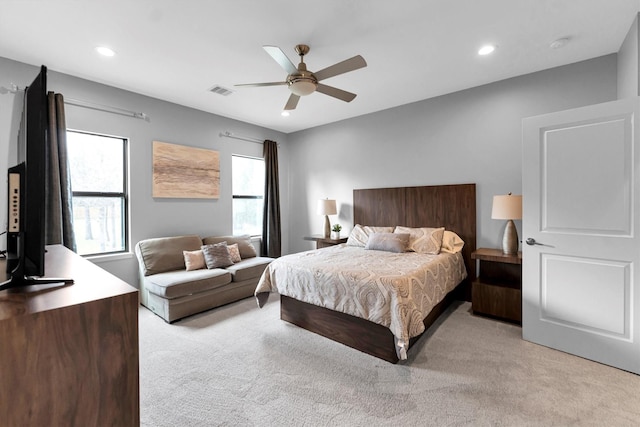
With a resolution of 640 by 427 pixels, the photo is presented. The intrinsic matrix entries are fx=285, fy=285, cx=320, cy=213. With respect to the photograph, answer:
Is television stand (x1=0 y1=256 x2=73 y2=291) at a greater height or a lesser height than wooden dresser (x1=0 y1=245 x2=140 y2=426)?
greater

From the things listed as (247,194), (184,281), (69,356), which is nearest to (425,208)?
(247,194)

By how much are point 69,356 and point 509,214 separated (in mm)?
3650

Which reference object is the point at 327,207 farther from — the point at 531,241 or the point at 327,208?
the point at 531,241

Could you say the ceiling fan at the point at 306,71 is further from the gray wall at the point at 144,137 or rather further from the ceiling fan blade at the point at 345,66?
the gray wall at the point at 144,137

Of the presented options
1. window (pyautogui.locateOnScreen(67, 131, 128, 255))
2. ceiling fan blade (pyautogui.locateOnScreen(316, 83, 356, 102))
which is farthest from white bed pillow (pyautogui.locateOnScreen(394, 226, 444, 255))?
window (pyautogui.locateOnScreen(67, 131, 128, 255))

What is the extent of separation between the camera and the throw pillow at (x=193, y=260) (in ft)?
12.3

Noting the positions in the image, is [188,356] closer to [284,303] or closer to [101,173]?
[284,303]

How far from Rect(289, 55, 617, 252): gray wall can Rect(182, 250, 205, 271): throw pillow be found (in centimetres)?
228

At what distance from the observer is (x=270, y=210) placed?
5.37 metres

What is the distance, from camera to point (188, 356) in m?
2.47

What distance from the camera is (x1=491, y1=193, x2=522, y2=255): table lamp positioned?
312 cm

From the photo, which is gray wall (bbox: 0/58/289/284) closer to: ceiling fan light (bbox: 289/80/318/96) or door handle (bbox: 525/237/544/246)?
ceiling fan light (bbox: 289/80/318/96)

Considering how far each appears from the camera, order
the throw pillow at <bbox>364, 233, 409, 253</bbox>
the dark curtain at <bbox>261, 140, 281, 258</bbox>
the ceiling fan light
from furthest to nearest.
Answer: the dark curtain at <bbox>261, 140, 281, 258</bbox> < the throw pillow at <bbox>364, 233, 409, 253</bbox> < the ceiling fan light

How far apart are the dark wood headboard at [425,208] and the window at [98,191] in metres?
3.46
